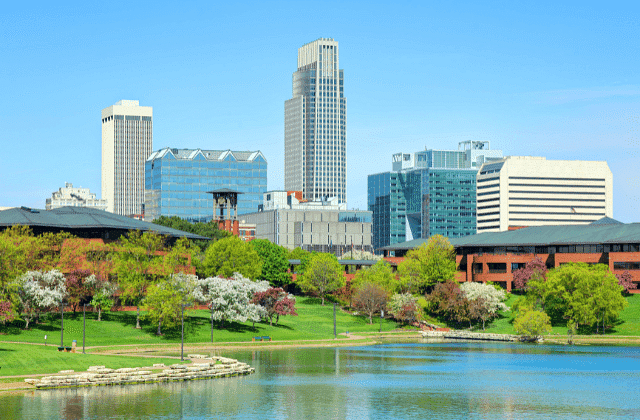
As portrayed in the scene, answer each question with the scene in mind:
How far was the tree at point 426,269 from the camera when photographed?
170 m

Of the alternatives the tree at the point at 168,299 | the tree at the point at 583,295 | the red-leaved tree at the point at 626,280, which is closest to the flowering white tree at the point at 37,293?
the tree at the point at 168,299

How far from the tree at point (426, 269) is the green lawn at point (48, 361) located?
8387 centimetres

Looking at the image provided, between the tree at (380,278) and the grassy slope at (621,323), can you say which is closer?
the grassy slope at (621,323)

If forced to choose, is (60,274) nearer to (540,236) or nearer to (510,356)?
(510,356)

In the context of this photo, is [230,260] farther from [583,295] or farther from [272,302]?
[583,295]

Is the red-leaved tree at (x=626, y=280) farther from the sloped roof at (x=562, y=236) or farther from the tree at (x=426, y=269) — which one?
the tree at (x=426, y=269)

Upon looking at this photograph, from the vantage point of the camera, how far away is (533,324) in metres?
140

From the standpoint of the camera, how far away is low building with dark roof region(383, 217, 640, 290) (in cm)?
16700

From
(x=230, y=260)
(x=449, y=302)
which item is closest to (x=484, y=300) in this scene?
(x=449, y=302)

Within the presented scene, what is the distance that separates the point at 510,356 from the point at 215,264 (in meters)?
67.0

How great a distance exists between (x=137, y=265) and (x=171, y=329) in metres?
12.7

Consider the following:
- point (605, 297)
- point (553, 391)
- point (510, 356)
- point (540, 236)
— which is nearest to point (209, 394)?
point (553, 391)

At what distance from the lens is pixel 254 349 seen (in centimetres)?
12081

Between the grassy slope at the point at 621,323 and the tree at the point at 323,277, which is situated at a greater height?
the tree at the point at 323,277
